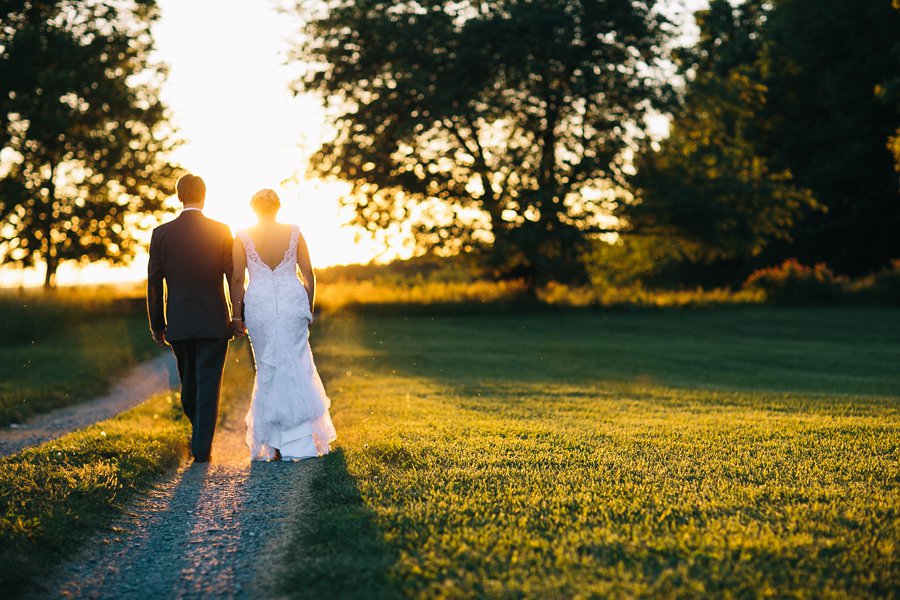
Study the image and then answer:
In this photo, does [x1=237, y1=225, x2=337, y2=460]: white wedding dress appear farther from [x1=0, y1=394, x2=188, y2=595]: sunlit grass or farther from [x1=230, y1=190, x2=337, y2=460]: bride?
[x1=0, y1=394, x2=188, y2=595]: sunlit grass

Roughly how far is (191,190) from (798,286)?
30708mm

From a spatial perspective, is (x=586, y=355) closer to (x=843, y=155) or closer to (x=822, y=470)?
(x=822, y=470)

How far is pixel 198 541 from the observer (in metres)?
4.87

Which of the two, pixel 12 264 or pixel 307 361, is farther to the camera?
pixel 12 264

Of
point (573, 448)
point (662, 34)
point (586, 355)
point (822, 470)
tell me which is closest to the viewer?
point (822, 470)

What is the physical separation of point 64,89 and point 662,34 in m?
22.5

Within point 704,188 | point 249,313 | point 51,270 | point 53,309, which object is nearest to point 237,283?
point 249,313

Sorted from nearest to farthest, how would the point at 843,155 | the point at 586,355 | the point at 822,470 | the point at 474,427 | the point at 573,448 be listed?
the point at 822,470 → the point at 573,448 → the point at 474,427 → the point at 586,355 → the point at 843,155

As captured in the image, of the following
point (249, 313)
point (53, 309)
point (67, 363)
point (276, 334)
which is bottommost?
point (67, 363)

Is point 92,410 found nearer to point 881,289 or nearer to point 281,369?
point 281,369

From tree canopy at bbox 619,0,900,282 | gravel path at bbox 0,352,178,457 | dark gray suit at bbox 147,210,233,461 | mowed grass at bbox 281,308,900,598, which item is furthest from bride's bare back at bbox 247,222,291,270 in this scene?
tree canopy at bbox 619,0,900,282

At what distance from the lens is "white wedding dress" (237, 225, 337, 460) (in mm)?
7188

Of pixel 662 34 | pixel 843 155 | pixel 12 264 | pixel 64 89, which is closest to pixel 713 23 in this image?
pixel 843 155

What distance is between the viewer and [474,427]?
8344 millimetres
